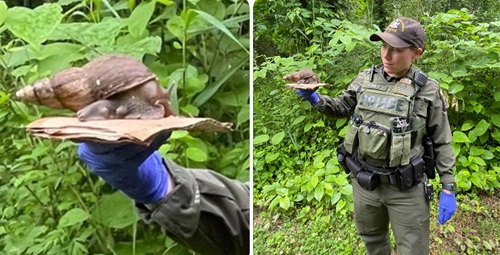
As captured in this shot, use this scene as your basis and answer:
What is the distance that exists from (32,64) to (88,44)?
0.28 feet

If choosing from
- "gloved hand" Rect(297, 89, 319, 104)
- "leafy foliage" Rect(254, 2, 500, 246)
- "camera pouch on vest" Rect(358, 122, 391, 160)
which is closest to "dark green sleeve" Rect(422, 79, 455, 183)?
"camera pouch on vest" Rect(358, 122, 391, 160)

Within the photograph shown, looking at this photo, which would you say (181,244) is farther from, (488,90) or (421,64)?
(488,90)

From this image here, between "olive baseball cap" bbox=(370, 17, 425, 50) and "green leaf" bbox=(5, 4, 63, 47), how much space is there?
2.15ft

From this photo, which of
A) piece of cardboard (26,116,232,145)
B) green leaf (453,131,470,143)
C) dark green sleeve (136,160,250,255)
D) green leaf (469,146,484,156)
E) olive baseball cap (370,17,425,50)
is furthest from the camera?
green leaf (469,146,484,156)

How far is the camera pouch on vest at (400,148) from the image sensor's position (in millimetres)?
1080

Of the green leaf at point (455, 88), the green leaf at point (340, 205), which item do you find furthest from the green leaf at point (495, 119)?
the green leaf at point (340, 205)

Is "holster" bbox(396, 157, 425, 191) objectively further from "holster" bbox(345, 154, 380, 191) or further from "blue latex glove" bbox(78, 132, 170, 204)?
"blue latex glove" bbox(78, 132, 170, 204)

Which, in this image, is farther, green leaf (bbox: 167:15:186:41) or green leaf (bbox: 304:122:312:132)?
green leaf (bbox: 304:122:312:132)

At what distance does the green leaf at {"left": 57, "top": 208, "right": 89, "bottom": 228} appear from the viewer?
0.84 meters

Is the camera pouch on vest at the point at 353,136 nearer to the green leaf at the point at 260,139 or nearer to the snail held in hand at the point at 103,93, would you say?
the green leaf at the point at 260,139

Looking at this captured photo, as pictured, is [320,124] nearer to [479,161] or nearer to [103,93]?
[479,161]

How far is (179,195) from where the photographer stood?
69 centimetres

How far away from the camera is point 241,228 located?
807mm

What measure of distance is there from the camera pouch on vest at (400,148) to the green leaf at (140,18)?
1.90 ft
